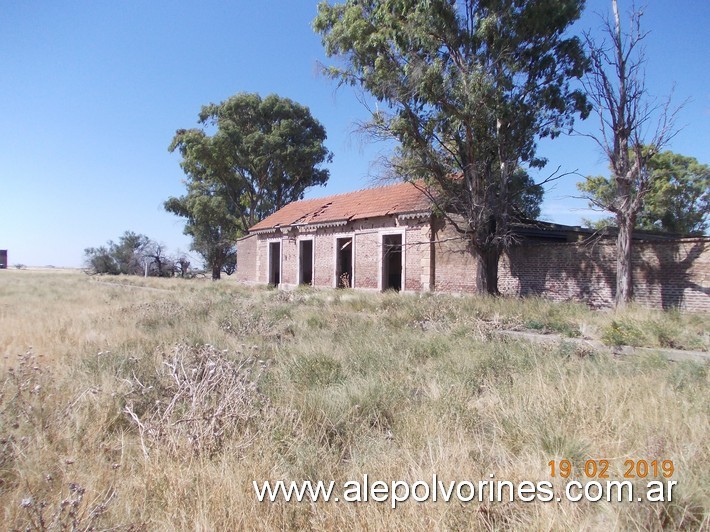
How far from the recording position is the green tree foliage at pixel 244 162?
117ft

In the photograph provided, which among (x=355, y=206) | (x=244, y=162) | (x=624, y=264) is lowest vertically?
(x=624, y=264)

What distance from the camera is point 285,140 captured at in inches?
1454

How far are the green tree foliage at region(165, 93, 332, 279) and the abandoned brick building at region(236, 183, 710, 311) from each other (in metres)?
8.95

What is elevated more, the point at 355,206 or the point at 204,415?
the point at 355,206

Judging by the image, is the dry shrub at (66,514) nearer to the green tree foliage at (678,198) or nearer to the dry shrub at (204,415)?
the dry shrub at (204,415)

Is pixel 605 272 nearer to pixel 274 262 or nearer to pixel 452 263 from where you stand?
pixel 452 263

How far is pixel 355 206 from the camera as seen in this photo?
22812 millimetres

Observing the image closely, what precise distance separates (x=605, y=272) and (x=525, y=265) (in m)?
2.57

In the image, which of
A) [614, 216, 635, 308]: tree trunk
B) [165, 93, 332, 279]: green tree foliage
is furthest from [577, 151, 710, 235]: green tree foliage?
[165, 93, 332, 279]: green tree foliage

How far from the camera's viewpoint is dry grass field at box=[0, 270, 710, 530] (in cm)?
238

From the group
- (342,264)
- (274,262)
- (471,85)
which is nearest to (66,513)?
(471,85)

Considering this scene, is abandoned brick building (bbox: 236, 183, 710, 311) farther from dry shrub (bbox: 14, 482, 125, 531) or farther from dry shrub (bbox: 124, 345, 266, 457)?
dry shrub (bbox: 14, 482, 125, 531)

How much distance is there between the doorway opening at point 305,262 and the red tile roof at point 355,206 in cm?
147

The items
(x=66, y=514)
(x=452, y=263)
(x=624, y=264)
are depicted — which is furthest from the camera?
(x=452, y=263)
